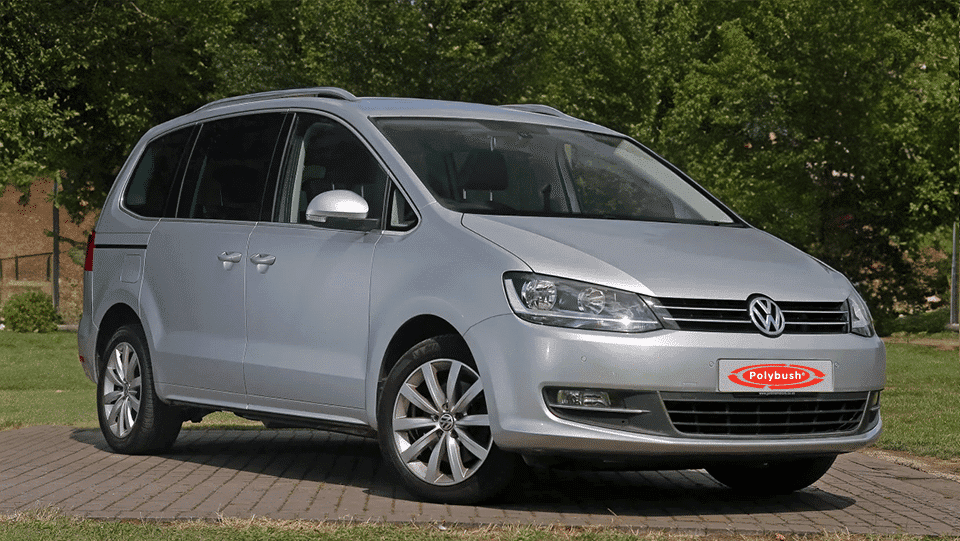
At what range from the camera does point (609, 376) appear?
20.1 ft

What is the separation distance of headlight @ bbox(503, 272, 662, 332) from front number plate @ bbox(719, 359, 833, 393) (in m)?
0.40

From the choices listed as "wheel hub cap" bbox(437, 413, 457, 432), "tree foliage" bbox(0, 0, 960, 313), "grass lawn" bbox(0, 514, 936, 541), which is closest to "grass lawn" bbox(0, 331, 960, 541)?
"grass lawn" bbox(0, 514, 936, 541)

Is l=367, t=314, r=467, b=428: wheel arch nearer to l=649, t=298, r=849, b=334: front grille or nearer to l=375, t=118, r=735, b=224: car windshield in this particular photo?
l=375, t=118, r=735, b=224: car windshield

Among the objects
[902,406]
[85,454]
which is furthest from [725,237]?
[902,406]

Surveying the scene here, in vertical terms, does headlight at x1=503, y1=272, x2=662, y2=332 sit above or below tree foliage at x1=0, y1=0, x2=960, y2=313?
below

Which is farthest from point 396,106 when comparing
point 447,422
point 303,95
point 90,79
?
point 90,79

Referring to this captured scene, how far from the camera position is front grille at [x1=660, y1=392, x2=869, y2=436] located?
20.5ft

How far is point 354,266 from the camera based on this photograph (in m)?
7.17

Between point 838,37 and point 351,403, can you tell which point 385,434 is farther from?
point 838,37

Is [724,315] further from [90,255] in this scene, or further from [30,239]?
[30,239]

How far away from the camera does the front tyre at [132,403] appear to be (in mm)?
8852

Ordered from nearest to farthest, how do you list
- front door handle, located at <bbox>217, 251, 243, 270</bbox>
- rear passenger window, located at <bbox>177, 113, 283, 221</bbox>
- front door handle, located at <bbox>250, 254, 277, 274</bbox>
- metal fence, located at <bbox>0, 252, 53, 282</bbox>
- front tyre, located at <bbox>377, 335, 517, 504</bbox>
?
1. front tyre, located at <bbox>377, 335, 517, 504</bbox>
2. front door handle, located at <bbox>250, 254, 277, 274</bbox>
3. front door handle, located at <bbox>217, 251, 243, 270</bbox>
4. rear passenger window, located at <bbox>177, 113, 283, 221</bbox>
5. metal fence, located at <bbox>0, 252, 53, 282</bbox>

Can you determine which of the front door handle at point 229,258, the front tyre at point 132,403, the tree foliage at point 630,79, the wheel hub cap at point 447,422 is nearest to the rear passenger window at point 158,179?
the front tyre at point 132,403

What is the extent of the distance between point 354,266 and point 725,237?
1.90 m
